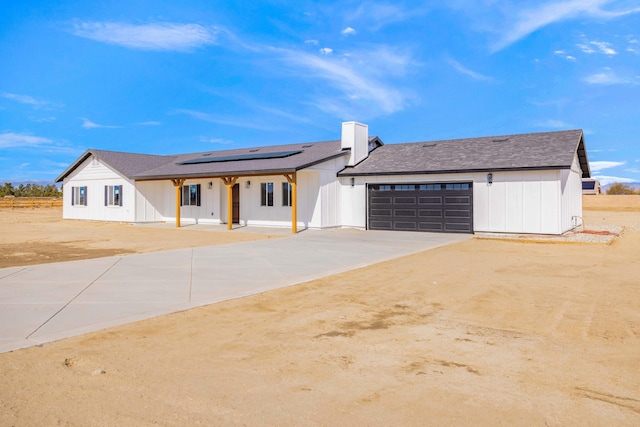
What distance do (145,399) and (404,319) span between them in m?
3.46

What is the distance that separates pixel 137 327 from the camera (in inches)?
217

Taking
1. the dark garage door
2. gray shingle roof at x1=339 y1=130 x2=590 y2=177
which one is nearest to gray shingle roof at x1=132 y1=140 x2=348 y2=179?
gray shingle roof at x1=339 y1=130 x2=590 y2=177

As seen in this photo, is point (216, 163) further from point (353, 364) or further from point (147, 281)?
point (353, 364)

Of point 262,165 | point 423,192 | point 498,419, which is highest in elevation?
point 262,165

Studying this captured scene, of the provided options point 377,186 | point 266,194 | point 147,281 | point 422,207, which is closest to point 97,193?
point 266,194

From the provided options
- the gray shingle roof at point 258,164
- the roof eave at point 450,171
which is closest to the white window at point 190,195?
the gray shingle roof at point 258,164

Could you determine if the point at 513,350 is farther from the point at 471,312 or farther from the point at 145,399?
the point at 145,399

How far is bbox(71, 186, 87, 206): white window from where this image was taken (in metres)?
30.0

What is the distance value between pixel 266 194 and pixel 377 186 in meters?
5.54

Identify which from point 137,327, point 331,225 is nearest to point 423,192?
point 331,225

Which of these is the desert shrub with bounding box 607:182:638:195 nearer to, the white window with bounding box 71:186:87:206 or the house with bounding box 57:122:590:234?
the house with bounding box 57:122:590:234

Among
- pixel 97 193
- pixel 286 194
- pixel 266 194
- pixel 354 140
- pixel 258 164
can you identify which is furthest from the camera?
pixel 97 193

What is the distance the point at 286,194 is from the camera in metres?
21.7

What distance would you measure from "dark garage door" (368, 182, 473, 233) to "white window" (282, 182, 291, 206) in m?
3.79
